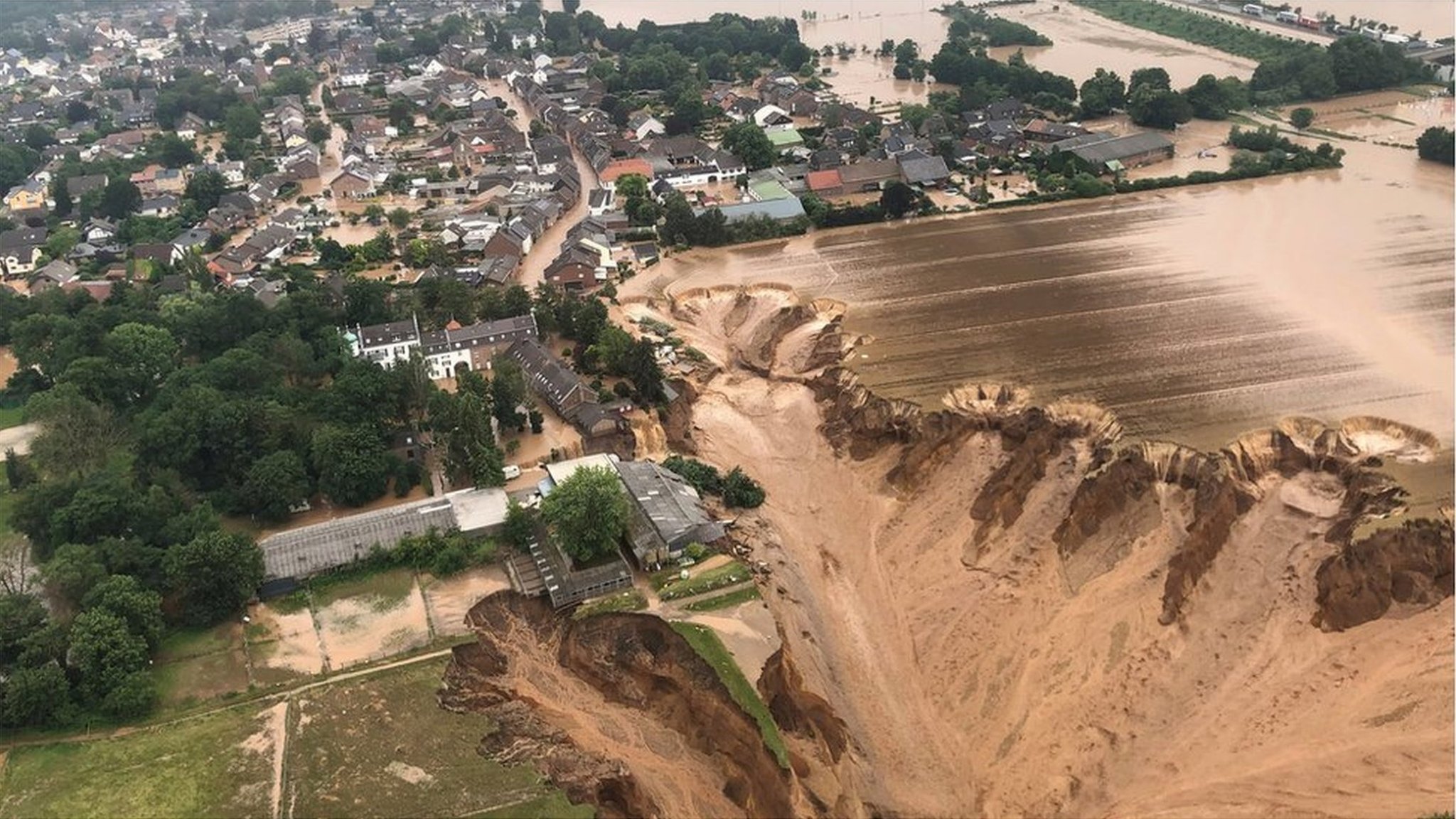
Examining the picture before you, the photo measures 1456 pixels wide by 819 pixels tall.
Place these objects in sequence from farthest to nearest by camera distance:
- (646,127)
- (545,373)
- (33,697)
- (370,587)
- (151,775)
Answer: (646,127)
(545,373)
(370,587)
(33,697)
(151,775)

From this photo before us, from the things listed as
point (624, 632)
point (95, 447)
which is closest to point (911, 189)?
point (624, 632)

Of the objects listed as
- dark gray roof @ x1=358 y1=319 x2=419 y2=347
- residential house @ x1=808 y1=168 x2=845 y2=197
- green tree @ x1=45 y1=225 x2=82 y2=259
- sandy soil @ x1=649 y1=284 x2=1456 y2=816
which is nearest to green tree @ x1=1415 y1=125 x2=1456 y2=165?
residential house @ x1=808 y1=168 x2=845 y2=197

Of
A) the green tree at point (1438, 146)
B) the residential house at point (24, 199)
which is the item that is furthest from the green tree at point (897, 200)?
the residential house at point (24, 199)

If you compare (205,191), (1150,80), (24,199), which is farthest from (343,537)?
(1150,80)

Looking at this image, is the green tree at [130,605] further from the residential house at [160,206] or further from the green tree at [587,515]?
the residential house at [160,206]

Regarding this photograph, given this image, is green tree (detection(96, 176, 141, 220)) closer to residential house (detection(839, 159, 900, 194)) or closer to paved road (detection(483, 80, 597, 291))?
paved road (detection(483, 80, 597, 291))

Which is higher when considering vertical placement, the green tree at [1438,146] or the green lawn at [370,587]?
the green tree at [1438,146]

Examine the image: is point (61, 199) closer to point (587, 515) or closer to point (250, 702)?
point (250, 702)
